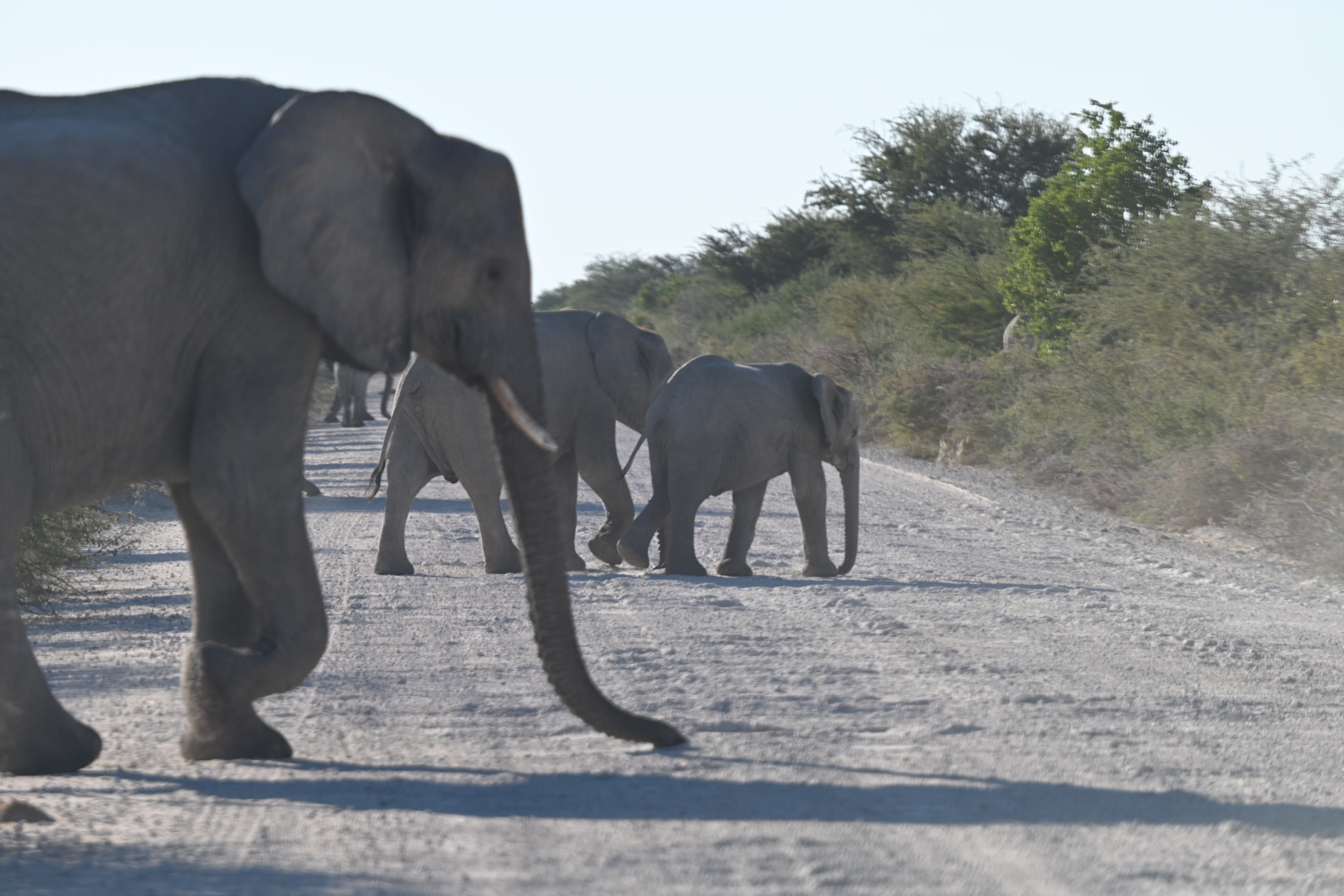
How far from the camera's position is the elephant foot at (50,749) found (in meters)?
4.85

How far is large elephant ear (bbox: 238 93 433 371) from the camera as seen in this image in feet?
15.9

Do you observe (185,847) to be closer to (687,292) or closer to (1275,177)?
(1275,177)

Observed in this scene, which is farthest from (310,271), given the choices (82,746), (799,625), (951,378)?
(951,378)

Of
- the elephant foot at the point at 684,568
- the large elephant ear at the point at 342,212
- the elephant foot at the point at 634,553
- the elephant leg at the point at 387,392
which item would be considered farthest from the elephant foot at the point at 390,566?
the large elephant ear at the point at 342,212

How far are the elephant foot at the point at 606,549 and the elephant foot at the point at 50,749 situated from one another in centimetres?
694

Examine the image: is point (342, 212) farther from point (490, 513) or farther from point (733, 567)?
point (733, 567)

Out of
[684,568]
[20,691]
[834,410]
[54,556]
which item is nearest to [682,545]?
[684,568]

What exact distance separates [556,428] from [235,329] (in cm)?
669

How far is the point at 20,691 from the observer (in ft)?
15.5

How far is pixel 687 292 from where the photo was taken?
56.9 metres

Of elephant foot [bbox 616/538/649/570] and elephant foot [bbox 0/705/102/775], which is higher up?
elephant foot [bbox 616/538/649/570]

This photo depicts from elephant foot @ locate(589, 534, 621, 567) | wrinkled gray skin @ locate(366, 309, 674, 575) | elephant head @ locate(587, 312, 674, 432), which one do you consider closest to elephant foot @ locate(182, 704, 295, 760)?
wrinkled gray skin @ locate(366, 309, 674, 575)

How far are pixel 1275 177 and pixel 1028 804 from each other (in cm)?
1697

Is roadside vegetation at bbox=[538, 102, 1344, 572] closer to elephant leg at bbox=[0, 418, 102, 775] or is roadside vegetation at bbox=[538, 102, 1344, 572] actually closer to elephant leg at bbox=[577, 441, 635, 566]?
elephant leg at bbox=[577, 441, 635, 566]
